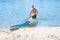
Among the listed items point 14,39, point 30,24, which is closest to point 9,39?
point 14,39

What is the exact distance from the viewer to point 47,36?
9.80 meters

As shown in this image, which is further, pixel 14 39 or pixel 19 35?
pixel 19 35

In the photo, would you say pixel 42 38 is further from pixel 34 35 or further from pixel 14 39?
pixel 14 39

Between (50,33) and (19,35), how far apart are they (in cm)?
152

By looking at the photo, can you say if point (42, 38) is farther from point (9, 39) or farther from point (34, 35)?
point (9, 39)

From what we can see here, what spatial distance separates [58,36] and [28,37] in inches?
54.4

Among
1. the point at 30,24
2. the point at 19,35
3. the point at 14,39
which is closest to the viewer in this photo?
the point at 14,39

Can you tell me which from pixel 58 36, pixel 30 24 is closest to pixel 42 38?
pixel 58 36

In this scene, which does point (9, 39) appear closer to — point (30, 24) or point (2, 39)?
point (2, 39)

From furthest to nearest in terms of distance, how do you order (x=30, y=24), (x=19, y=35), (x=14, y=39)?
(x=30, y=24) < (x=19, y=35) < (x=14, y=39)

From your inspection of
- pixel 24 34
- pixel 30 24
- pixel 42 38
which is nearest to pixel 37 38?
pixel 42 38

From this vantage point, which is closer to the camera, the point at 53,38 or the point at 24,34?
the point at 53,38

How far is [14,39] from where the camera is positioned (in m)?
9.44

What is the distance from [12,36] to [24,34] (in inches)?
26.4
